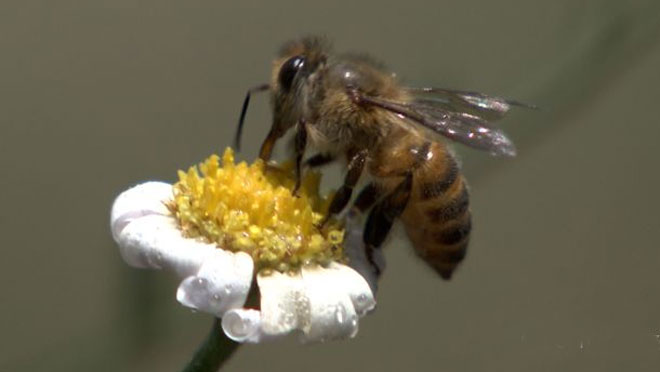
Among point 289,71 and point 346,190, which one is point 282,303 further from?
point 289,71

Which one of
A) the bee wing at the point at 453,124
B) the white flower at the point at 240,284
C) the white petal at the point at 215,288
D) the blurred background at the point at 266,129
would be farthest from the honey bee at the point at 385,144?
the blurred background at the point at 266,129

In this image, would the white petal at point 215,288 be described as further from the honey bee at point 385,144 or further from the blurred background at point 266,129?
the blurred background at point 266,129

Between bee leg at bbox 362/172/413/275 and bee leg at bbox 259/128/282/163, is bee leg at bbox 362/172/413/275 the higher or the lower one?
the lower one

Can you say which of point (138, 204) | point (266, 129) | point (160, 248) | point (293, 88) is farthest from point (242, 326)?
point (266, 129)

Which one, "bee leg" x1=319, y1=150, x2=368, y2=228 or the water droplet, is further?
"bee leg" x1=319, y1=150, x2=368, y2=228

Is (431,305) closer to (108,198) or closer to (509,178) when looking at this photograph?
(509,178)

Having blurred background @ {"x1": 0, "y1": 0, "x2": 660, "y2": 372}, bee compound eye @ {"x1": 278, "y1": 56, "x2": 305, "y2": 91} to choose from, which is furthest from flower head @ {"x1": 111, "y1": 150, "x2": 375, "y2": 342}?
blurred background @ {"x1": 0, "y1": 0, "x2": 660, "y2": 372}

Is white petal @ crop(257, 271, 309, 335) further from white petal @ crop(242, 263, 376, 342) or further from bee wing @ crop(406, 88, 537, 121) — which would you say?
bee wing @ crop(406, 88, 537, 121)

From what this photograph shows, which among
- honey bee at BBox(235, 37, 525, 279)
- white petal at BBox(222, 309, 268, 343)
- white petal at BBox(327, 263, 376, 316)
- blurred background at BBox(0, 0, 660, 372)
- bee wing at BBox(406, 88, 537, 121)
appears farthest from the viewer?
blurred background at BBox(0, 0, 660, 372)

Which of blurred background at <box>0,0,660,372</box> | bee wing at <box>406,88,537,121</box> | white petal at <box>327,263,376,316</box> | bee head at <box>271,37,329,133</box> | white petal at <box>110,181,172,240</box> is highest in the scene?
bee head at <box>271,37,329,133</box>
